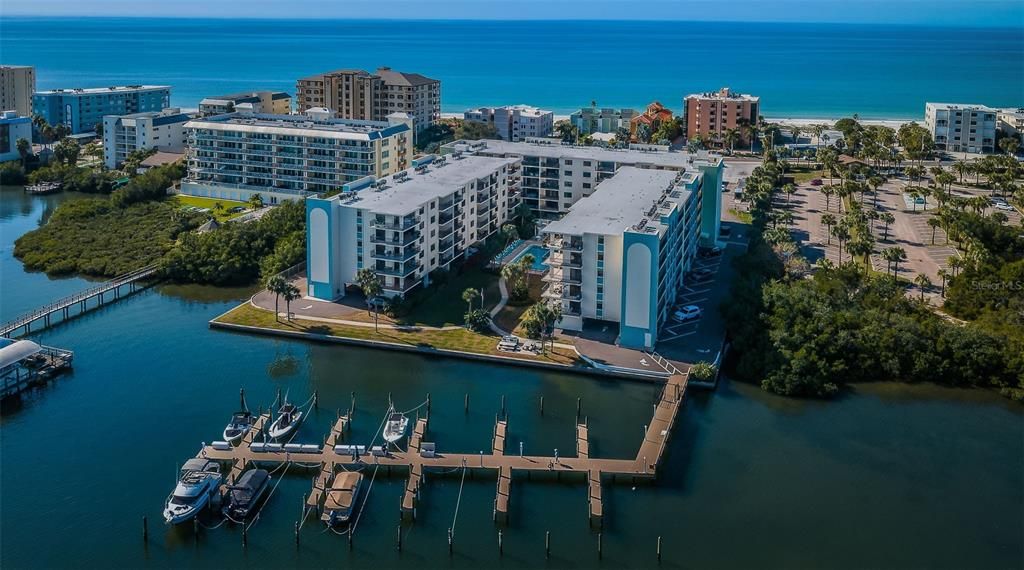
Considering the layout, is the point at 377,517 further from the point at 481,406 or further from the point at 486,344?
the point at 486,344

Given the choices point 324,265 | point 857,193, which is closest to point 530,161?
point 324,265

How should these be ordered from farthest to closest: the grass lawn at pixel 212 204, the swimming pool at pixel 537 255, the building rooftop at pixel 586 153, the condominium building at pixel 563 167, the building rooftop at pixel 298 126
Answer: the building rooftop at pixel 298 126 → the grass lawn at pixel 212 204 → the condominium building at pixel 563 167 → the building rooftop at pixel 586 153 → the swimming pool at pixel 537 255

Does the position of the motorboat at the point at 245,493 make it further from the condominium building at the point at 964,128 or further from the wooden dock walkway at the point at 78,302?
the condominium building at the point at 964,128

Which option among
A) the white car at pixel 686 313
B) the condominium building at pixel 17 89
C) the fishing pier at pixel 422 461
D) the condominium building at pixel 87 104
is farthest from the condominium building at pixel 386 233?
the condominium building at pixel 17 89

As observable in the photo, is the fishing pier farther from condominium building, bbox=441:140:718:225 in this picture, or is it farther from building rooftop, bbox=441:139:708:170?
condominium building, bbox=441:140:718:225

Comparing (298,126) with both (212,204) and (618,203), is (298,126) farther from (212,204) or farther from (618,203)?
(618,203)

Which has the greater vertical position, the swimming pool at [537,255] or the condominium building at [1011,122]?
the condominium building at [1011,122]

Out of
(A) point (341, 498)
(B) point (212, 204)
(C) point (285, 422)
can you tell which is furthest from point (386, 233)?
(B) point (212, 204)
